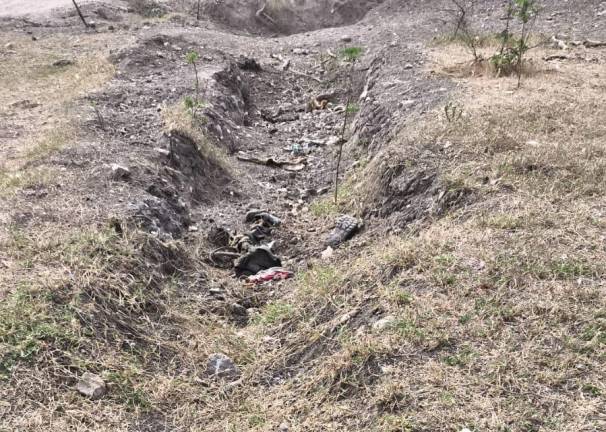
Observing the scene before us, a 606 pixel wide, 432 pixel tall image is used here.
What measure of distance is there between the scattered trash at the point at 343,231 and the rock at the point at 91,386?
5.85ft

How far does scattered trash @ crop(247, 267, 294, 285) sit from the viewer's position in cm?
331

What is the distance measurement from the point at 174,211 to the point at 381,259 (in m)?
1.69

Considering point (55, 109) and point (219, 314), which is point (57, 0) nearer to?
point (55, 109)

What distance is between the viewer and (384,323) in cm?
228

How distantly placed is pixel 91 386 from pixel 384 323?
4.10 feet

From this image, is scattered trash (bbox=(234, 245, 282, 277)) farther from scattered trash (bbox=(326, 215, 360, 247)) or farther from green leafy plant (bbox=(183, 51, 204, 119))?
green leafy plant (bbox=(183, 51, 204, 119))

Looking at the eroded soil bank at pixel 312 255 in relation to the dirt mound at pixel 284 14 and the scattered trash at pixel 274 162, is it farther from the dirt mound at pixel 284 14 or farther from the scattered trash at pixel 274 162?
the dirt mound at pixel 284 14

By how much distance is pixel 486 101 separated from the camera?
4.21m

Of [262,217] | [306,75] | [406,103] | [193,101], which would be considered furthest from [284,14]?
[262,217]

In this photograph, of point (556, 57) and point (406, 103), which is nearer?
point (406, 103)

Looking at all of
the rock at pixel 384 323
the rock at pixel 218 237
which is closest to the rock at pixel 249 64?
the rock at pixel 218 237

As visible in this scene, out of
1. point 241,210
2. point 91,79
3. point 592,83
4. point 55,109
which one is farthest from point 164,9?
point 592,83

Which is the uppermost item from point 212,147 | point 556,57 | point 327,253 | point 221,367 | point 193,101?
point 556,57

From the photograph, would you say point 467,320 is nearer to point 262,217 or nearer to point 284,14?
point 262,217
